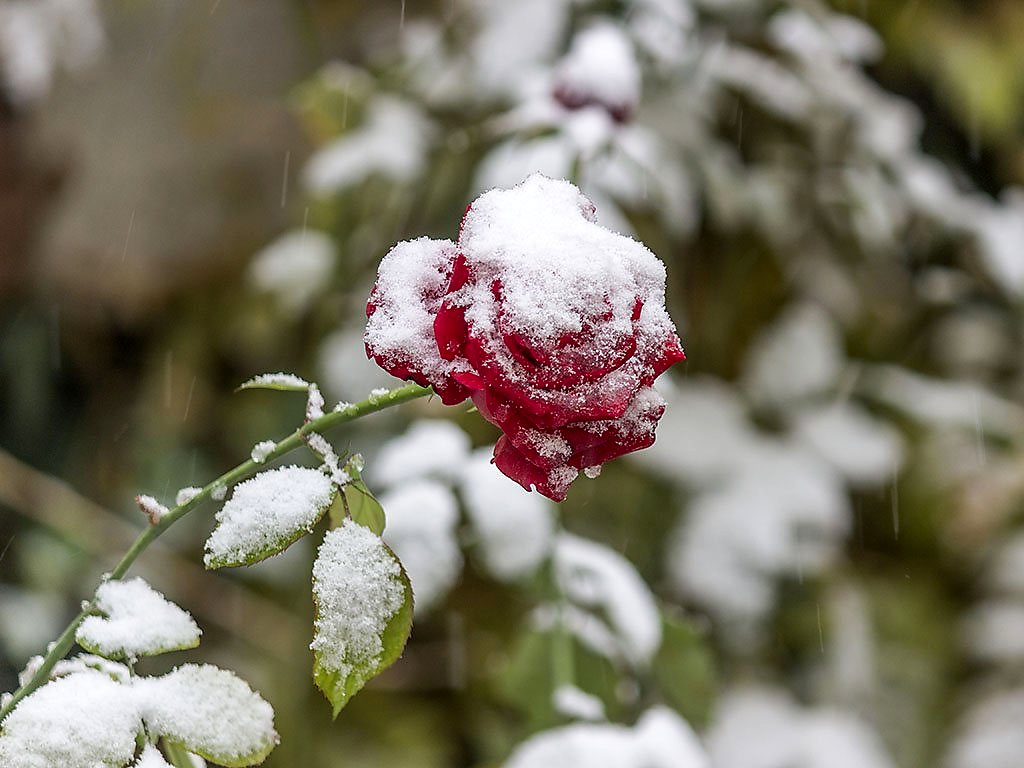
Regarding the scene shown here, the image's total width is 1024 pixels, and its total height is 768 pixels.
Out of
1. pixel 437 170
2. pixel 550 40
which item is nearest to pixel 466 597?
pixel 437 170

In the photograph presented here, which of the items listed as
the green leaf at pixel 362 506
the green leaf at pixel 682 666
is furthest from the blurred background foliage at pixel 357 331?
the green leaf at pixel 362 506

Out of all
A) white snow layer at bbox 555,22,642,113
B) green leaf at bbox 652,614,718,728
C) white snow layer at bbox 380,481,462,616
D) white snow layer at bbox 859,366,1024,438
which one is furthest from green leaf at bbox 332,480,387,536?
white snow layer at bbox 859,366,1024,438

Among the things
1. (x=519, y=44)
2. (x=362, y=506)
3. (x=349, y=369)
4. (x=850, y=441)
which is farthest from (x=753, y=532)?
(x=362, y=506)

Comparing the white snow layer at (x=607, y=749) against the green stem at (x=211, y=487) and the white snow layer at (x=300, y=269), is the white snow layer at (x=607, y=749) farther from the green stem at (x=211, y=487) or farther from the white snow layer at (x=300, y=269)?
the white snow layer at (x=300, y=269)

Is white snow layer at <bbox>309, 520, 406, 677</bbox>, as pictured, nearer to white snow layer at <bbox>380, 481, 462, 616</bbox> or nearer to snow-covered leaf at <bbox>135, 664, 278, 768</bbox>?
snow-covered leaf at <bbox>135, 664, 278, 768</bbox>

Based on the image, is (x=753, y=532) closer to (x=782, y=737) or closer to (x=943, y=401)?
(x=782, y=737)

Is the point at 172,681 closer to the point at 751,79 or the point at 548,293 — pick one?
the point at 548,293

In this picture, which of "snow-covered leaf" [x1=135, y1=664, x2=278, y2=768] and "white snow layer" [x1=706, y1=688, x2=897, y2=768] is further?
"white snow layer" [x1=706, y1=688, x2=897, y2=768]
